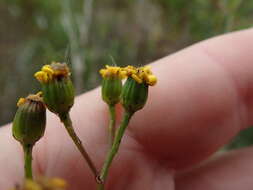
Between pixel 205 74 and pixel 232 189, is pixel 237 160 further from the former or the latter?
pixel 205 74

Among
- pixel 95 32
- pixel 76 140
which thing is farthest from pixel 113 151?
pixel 95 32

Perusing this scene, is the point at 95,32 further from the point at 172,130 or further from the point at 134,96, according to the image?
the point at 134,96

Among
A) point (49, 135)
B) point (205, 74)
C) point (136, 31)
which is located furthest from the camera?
point (136, 31)

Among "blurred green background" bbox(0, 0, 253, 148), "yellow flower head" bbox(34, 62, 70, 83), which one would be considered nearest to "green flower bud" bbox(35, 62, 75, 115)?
"yellow flower head" bbox(34, 62, 70, 83)

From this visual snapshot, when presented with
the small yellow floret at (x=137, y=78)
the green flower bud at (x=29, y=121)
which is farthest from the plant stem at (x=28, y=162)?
the small yellow floret at (x=137, y=78)

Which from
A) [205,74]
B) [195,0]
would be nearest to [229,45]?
[205,74]

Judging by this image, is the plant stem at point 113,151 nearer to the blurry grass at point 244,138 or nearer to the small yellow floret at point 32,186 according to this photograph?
the small yellow floret at point 32,186
